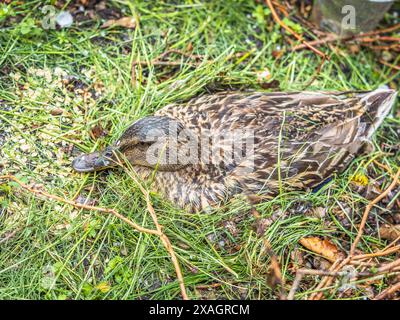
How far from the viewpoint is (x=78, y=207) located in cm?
387

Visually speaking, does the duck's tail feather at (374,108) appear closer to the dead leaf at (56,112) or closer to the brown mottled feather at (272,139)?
the brown mottled feather at (272,139)

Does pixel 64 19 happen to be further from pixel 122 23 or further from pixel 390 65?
pixel 390 65

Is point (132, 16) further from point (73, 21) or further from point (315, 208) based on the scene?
point (315, 208)

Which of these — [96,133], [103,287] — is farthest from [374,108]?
[103,287]

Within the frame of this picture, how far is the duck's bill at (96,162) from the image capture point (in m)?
3.90

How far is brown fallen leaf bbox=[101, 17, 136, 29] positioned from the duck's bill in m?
1.25

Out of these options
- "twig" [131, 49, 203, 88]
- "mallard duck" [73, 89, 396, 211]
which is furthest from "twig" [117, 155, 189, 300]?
"twig" [131, 49, 203, 88]

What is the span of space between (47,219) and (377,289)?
229 centimetres

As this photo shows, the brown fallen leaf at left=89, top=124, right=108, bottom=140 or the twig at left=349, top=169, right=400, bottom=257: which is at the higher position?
the brown fallen leaf at left=89, top=124, right=108, bottom=140

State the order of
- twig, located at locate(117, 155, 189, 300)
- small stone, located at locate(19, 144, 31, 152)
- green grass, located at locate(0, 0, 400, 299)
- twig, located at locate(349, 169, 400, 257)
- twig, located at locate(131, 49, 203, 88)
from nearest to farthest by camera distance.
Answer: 1. twig, located at locate(117, 155, 189, 300)
2. green grass, located at locate(0, 0, 400, 299)
3. twig, located at locate(349, 169, 400, 257)
4. small stone, located at locate(19, 144, 31, 152)
5. twig, located at locate(131, 49, 203, 88)

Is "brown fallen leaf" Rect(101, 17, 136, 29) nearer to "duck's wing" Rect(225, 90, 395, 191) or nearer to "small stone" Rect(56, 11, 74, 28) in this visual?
"small stone" Rect(56, 11, 74, 28)

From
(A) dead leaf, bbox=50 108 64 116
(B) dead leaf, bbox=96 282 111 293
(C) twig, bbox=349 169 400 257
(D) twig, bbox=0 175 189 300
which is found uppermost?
(A) dead leaf, bbox=50 108 64 116

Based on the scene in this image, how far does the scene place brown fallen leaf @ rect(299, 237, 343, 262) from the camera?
3.90 metres
